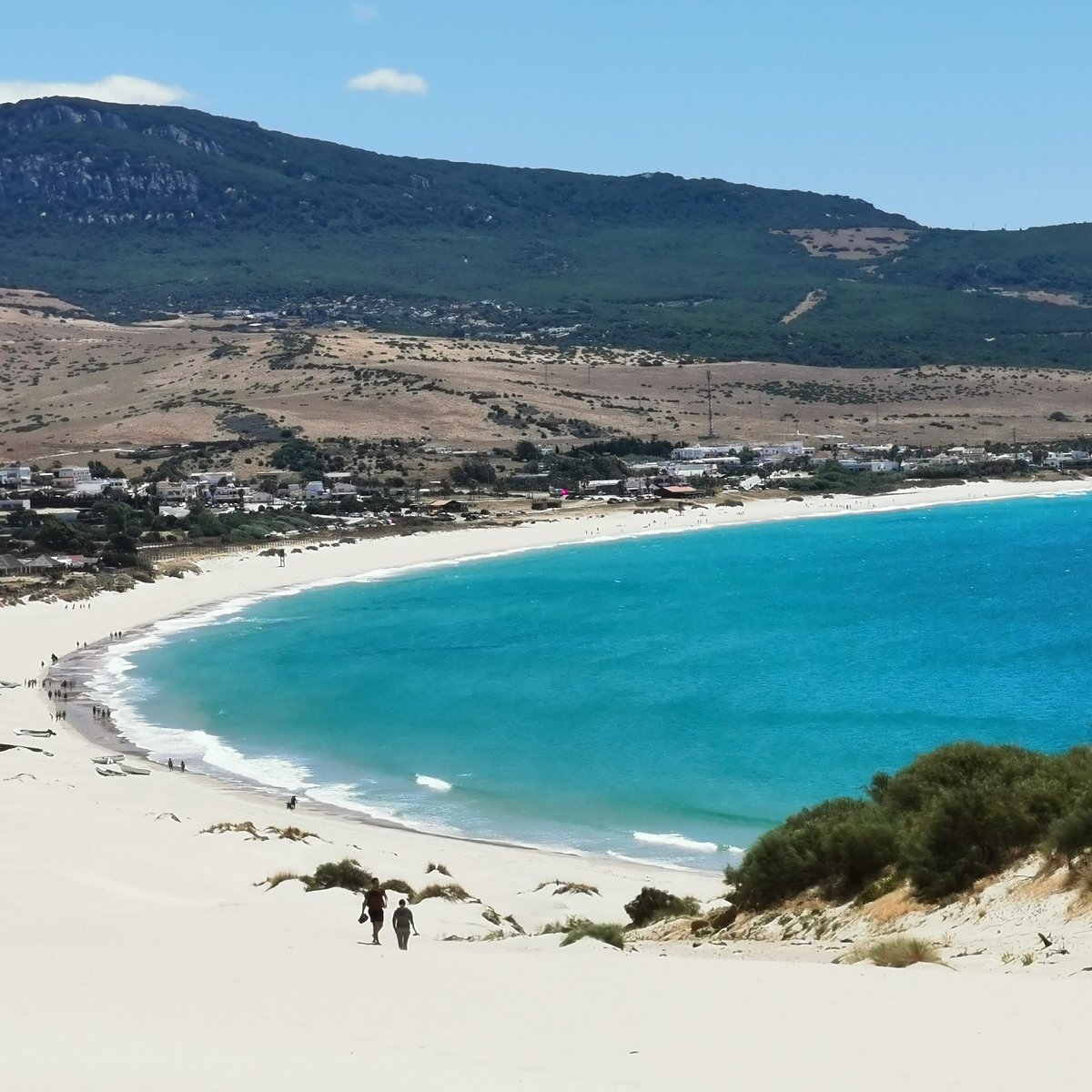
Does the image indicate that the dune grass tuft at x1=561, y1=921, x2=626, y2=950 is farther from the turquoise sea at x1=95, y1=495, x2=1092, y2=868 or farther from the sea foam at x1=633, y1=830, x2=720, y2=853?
the sea foam at x1=633, y1=830, x2=720, y2=853

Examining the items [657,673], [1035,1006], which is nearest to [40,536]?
[657,673]

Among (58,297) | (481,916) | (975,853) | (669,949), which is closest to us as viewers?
(975,853)

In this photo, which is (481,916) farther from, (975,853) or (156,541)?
(156,541)

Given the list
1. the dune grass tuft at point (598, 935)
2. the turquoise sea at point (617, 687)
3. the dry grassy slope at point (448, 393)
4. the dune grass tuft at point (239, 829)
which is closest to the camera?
the dune grass tuft at point (598, 935)

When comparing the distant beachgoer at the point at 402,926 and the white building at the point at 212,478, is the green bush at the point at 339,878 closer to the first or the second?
the distant beachgoer at the point at 402,926

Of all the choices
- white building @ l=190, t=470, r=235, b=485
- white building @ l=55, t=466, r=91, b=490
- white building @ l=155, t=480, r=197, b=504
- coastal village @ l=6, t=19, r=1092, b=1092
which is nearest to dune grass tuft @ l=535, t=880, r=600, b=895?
coastal village @ l=6, t=19, r=1092, b=1092

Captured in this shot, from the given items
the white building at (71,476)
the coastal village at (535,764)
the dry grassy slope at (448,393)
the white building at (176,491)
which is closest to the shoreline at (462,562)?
the coastal village at (535,764)
